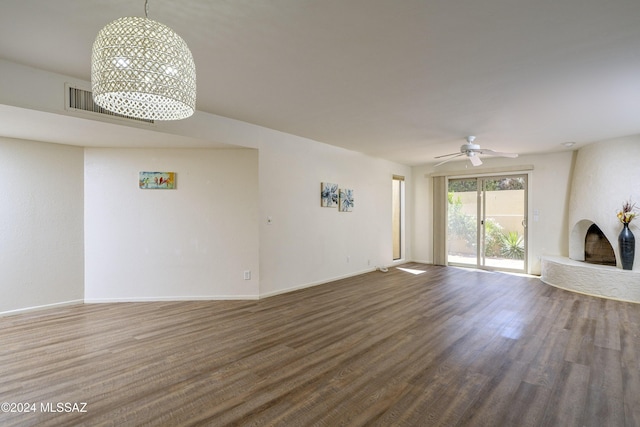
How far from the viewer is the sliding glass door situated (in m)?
6.79

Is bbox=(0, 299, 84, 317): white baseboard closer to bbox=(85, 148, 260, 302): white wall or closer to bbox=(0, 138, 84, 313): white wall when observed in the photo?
bbox=(0, 138, 84, 313): white wall

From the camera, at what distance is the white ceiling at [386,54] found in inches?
77.7

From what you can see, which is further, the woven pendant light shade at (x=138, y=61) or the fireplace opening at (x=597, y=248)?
the fireplace opening at (x=597, y=248)

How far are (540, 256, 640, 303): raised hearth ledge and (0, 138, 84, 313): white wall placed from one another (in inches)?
302

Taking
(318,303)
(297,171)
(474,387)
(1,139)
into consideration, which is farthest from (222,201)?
(474,387)

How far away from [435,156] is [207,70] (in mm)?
5316

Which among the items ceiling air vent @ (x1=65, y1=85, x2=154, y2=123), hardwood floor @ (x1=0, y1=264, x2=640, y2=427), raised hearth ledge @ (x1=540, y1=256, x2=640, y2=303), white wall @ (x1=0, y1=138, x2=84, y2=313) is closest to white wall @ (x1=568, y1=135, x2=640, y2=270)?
raised hearth ledge @ (x1=540, y1=256, x2=640, y2=303)

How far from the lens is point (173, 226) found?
462 centimetres

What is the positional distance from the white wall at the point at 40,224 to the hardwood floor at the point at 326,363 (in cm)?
30

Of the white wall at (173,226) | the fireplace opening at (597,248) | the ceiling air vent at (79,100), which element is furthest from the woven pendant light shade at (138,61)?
the fireplace opening at (597,248)

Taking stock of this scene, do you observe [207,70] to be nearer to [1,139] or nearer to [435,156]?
[1,139]

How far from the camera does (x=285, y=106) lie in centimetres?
378

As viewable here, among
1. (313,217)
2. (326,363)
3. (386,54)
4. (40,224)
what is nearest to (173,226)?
(40,224)

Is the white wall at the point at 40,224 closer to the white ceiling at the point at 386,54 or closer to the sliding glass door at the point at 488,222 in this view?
the white ceiling at the point at 386,54
